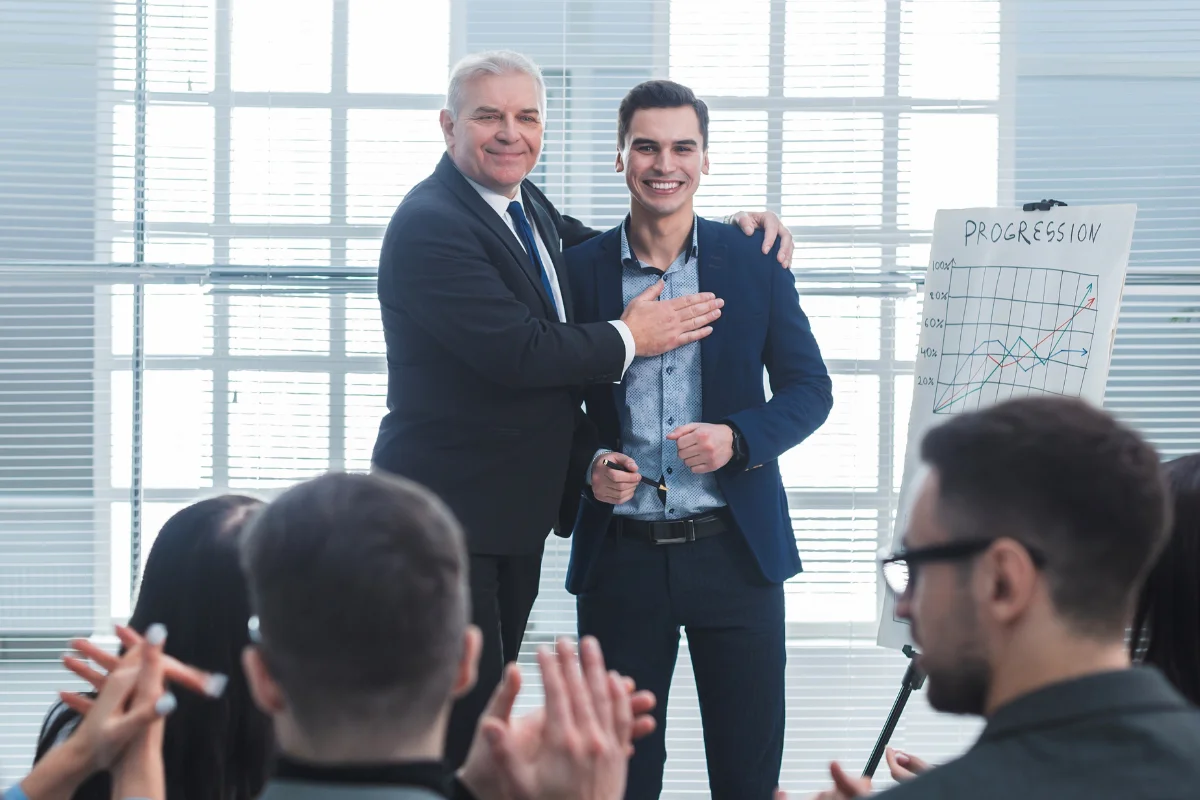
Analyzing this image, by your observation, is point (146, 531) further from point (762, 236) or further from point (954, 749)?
point (954, 749)

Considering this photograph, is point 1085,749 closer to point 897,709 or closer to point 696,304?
point 696,304

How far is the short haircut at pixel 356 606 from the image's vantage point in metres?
0.89

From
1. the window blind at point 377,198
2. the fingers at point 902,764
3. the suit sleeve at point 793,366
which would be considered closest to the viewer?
the fingers at point 902,764

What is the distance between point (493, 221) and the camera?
7.61 feet

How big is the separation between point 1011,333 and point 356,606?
212 centimetres

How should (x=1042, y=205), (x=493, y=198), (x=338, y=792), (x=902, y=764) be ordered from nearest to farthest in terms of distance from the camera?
(x=338, y=792), (x=902, y=764), (x=493, y=198), (x=1042, y=205)

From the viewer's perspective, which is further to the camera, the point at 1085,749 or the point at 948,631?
the point at 948,631

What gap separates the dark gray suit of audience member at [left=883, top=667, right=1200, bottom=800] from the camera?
0.90m

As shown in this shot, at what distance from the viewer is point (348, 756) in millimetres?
896

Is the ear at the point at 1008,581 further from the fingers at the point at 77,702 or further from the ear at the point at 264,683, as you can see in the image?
the fingers at the point at 77,702

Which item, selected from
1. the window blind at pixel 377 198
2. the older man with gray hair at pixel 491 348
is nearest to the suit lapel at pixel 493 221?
the older man with gray hair at pixel 491 348

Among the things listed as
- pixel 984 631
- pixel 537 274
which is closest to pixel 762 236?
pixel 537 274

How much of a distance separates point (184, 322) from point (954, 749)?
2529mm

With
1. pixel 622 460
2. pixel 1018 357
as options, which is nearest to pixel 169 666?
pixel 622 460
